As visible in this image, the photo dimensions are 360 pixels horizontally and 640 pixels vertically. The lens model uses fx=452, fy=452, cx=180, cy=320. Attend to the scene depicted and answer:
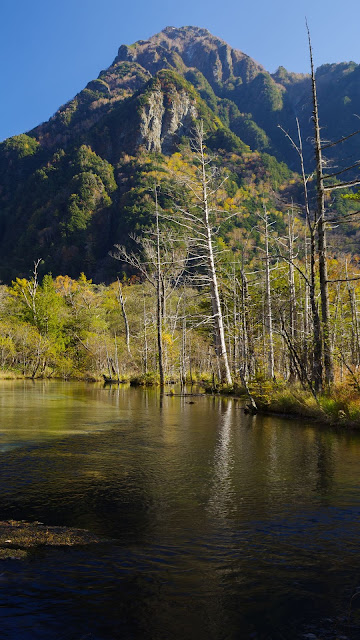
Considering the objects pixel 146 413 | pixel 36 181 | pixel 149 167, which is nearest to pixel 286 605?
pixel 146 413

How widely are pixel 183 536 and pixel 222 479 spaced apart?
8.19 ft

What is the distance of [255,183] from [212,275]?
289 ft

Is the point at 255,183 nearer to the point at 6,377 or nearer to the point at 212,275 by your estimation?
the point at 6,377

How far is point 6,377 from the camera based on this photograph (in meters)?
44.9

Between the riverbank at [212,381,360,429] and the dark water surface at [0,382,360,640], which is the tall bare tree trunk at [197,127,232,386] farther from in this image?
the dark water surface at [0,382,360,640]

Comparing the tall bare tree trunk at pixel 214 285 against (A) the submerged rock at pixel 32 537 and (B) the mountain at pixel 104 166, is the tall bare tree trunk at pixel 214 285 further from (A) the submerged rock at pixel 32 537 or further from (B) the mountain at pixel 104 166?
(B) the mountain at pixel 104 166

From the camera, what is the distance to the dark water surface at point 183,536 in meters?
3.37

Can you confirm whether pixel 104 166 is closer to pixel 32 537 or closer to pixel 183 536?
pixel 32 537

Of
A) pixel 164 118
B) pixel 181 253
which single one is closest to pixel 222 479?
pixel 181 253

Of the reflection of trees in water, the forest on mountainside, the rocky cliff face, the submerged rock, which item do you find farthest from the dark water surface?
the rocky cliff face

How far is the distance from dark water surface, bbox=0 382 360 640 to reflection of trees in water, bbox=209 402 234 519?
0.03 m

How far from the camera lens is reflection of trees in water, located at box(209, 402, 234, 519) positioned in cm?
591

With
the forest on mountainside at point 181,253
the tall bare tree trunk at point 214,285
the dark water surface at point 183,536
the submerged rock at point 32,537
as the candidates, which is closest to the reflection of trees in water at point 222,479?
the dark water surface at point 183,536

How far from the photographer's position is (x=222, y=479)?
7305 millimetres
